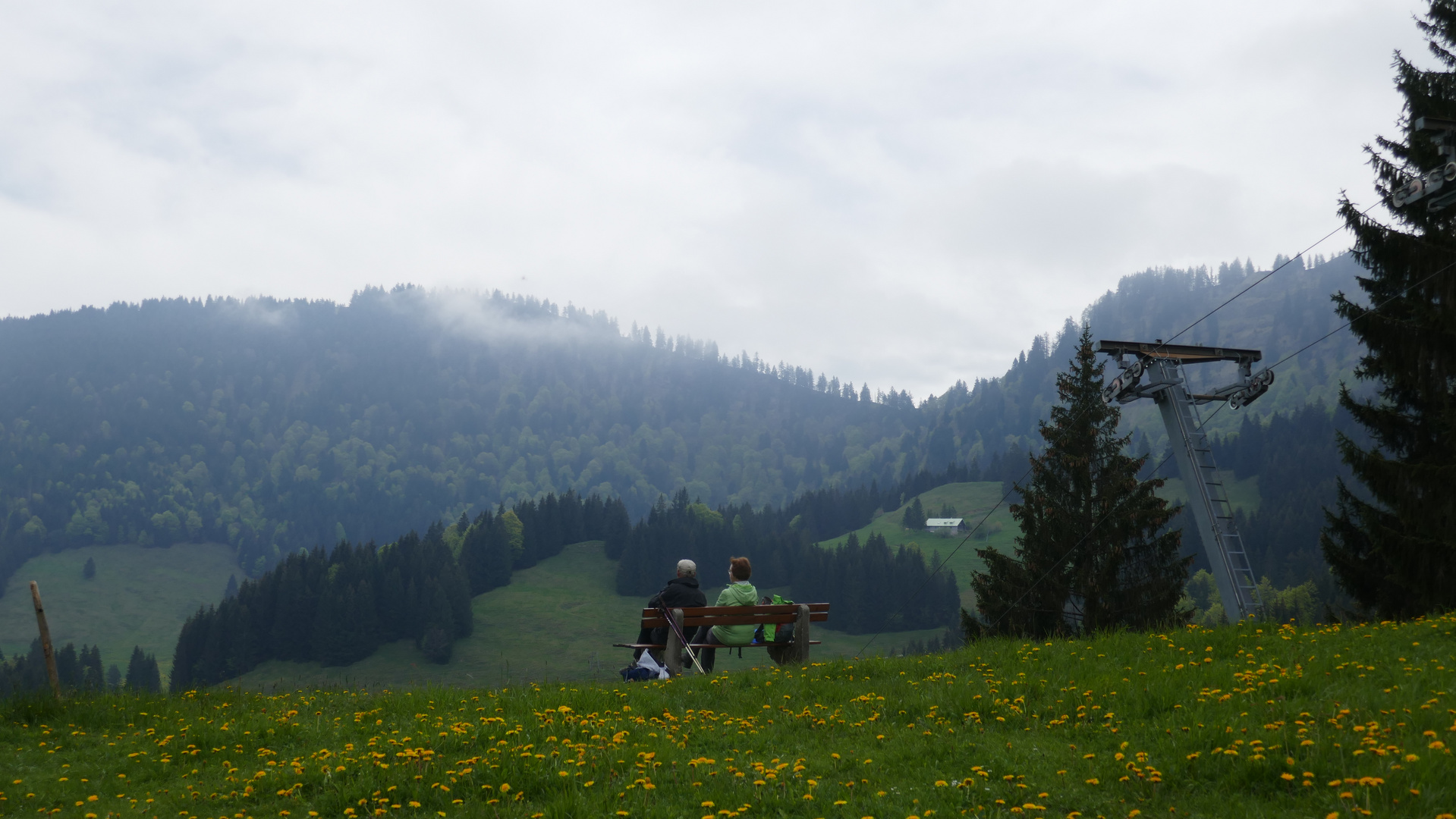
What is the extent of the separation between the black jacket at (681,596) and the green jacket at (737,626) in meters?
0.38

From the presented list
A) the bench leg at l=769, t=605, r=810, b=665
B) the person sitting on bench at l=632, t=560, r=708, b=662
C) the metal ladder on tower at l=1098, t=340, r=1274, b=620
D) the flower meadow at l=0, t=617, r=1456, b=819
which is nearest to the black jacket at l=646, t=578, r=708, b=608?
the person sitting on bench at l=632, t=560, r=708, b=662

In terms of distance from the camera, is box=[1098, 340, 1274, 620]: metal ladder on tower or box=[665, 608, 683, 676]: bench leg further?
box=[1098, 340, 1274, 620]: metal ladder on tower

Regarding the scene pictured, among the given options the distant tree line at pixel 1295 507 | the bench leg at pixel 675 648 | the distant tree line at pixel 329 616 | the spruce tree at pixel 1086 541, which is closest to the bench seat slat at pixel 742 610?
the bench leg at pixel 675 648

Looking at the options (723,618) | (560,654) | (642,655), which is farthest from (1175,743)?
(560,654)

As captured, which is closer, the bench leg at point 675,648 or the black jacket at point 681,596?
the bench leg at point 675,648

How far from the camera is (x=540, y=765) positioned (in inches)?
294

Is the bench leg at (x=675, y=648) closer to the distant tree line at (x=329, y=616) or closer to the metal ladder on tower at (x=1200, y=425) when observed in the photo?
the metal ladder on tower at (x=1200, y=425)

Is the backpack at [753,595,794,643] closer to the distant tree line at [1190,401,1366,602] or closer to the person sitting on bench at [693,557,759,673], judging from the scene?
the person sitting on bench at [693,557,759,673]

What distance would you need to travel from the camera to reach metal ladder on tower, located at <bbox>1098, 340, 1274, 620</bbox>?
20.5 m

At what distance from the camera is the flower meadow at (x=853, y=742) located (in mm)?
6363

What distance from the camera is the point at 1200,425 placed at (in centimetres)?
2064

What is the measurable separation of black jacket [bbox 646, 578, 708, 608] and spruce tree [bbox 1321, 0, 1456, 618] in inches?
508

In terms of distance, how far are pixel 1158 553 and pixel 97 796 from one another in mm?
35420

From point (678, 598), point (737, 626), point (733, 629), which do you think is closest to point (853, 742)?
point (737, 626)
